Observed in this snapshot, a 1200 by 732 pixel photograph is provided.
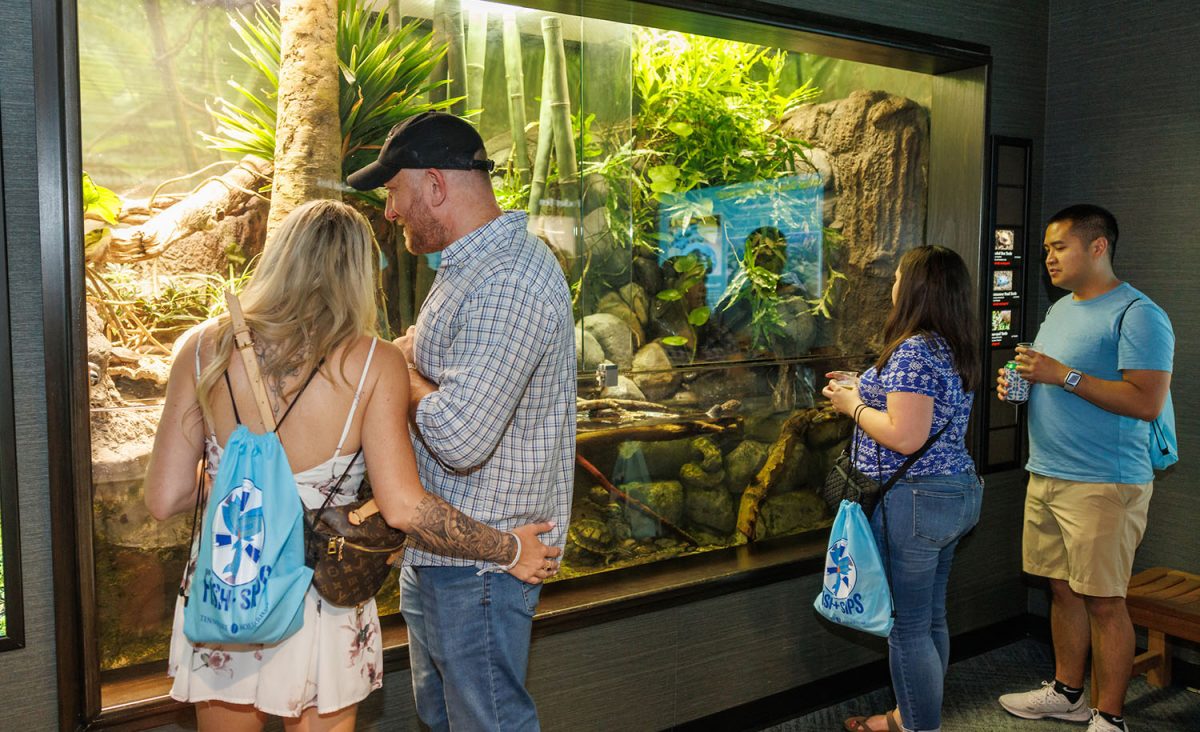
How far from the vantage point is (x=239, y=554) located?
1494mm

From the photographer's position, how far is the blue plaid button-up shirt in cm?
171

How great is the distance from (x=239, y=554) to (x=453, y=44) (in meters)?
1.74

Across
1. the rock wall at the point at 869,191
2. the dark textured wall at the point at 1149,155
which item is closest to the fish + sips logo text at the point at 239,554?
the rock wall at the point at 869,191

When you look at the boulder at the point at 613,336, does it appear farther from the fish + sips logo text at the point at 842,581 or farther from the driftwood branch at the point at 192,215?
the driftwood branch at the point at 192,215

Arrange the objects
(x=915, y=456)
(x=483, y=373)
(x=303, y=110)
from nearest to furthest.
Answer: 1. (x=483, y=373)
2. (x=303, y=110)
3. (x=915, y=456)

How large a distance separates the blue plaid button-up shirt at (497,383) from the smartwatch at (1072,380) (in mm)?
1922

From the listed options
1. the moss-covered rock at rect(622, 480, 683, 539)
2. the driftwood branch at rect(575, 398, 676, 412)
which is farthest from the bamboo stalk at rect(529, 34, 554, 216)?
the moss-covered rock at rect(622, 480, 683, 539)

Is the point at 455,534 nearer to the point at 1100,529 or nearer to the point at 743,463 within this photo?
the point at 743,463

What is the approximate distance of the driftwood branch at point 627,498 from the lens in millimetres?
2959

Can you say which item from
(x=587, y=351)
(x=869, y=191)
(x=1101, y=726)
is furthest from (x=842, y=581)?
(x=869, y=191)

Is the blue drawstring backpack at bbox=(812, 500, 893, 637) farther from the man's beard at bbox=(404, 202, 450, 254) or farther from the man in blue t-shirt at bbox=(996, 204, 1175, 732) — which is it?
the man's beard at bbox=(404, 202, 450, 254)

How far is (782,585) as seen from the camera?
3328 millimetres

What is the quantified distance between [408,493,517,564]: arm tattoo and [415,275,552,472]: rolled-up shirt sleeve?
9 cm

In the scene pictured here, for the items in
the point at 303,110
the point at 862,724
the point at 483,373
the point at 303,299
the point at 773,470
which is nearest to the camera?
the point at 303,299
